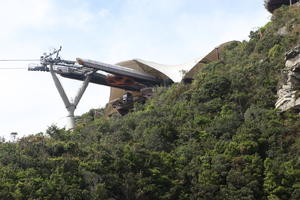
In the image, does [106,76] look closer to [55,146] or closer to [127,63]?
[127,63]

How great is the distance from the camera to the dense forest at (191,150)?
92.5ft

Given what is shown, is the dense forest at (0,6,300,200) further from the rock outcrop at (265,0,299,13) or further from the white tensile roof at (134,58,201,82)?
the white tensile roof at (134,58,201,82)

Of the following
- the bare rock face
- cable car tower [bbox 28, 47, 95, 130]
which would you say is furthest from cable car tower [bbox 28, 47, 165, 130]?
the bare rock face

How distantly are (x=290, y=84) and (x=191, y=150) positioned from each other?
667 centimetres

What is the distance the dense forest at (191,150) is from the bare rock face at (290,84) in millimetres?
570

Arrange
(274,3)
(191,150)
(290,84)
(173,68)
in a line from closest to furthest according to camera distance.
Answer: (191,150) → (290,84) → (274,3) → (173,68)

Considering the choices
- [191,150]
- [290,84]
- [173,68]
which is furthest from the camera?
[173,68]

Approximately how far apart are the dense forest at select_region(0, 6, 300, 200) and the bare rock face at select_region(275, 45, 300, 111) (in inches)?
22.4

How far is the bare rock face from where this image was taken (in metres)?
33.1

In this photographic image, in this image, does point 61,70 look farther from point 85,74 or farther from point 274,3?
point 274,3

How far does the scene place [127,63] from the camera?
54438 millimetres

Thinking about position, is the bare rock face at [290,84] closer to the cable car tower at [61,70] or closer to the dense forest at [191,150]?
the dense forest at [191,150]

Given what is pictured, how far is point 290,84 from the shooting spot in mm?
33562

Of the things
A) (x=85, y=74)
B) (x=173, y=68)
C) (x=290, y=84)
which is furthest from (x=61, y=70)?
(x=290, y=84)
